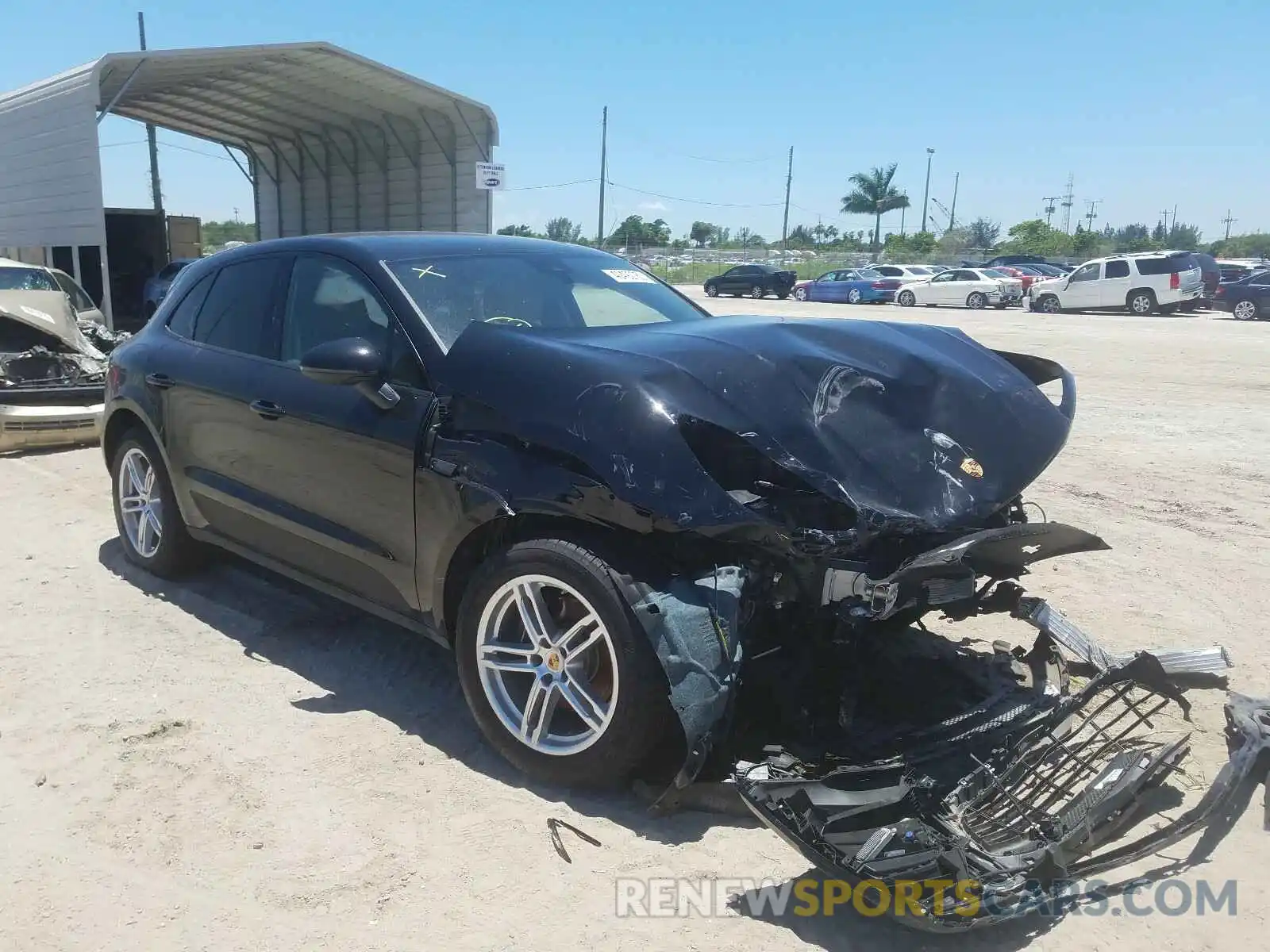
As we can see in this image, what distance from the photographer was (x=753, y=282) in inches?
1481

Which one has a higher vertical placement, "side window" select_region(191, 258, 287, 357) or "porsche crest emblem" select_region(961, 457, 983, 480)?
"side window" select_region(191, 258, 287, 357)

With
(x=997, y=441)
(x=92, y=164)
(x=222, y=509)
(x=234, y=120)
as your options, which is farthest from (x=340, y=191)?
(x=997, y=441)

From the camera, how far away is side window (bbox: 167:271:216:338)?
4.75 meters

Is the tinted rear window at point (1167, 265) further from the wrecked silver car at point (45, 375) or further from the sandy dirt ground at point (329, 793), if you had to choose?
the wrecked silver car at point (45, 375)

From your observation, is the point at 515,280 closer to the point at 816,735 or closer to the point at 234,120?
the point at 816,735

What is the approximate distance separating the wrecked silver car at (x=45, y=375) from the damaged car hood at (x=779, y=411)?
621cm

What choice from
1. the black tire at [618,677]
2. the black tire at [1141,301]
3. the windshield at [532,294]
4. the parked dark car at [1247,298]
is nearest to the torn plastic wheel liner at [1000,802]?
the black tire at [618,677]

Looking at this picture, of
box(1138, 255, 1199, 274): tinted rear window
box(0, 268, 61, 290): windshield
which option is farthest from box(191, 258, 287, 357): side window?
box(1138, 255, 1199, 274): tinted rear window

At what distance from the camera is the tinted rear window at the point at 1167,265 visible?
25984mm

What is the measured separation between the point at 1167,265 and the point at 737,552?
27.5 m

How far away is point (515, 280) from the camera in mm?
4105

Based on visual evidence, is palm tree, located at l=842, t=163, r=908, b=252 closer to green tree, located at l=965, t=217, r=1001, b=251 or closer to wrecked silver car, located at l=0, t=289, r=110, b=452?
green tree, located at l=965, t=217, r=1001, b=251

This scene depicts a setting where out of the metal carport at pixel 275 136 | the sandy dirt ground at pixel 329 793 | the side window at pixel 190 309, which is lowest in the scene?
the sandy dirt ground at pixel 329 793

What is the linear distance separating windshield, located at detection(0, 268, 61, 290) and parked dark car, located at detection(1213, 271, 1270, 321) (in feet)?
84.2
